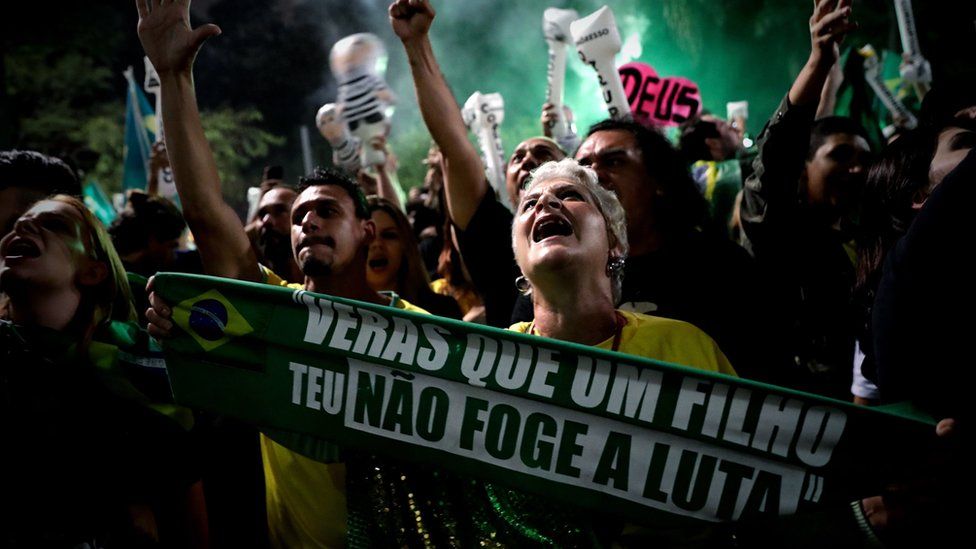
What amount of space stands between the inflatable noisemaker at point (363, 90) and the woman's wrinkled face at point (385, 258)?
4.65ft

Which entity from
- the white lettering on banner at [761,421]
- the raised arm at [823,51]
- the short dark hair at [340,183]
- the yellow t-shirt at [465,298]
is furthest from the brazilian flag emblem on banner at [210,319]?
the yellow t-shirt at [465,298]

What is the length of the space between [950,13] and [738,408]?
13.2 meters

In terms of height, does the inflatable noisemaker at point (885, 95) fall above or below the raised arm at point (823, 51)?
above

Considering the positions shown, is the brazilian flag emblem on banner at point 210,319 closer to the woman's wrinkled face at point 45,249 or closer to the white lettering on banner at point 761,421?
the woman's wrinkled face at point 45,249

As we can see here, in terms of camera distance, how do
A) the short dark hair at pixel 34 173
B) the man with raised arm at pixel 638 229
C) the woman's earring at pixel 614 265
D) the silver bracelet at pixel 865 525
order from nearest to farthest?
the silver bracelet at pixel 865 525 → the woman's earring at pixel 614 265 → the man with raised arm at pixel 638 229 → the short dark hair at pixel 34 173

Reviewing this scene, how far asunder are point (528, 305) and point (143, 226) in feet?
9.62

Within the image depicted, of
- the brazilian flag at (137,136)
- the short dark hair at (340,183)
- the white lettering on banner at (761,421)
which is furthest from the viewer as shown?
the brazilian flag at (137,136)

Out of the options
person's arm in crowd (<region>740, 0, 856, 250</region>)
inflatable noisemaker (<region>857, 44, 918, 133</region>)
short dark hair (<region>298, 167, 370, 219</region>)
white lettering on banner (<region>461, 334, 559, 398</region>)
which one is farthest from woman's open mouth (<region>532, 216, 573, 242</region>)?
inflatable noisemaker (<region>857, 44, 918, 133</region>)

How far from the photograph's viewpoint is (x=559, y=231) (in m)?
2.30

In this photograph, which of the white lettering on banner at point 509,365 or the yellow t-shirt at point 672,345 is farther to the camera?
the yellow t-shirt at point 672,345

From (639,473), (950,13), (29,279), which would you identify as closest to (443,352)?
(639,473)

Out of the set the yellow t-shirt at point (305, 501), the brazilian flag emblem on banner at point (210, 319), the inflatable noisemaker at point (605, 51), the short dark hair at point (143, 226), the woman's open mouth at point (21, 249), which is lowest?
the yellow t-shirt at point (305, 501)

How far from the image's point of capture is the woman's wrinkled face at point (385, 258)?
441 cm

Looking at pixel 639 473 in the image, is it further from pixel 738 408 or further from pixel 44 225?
pixel 44 225
